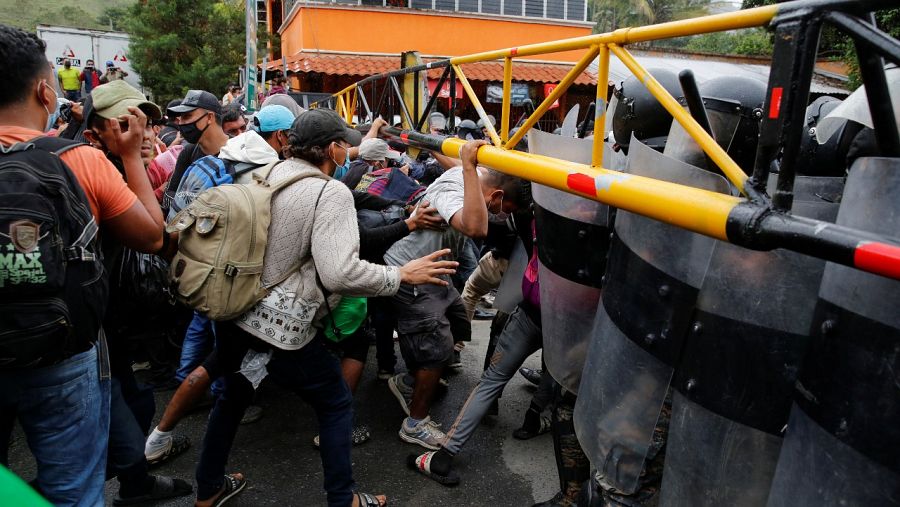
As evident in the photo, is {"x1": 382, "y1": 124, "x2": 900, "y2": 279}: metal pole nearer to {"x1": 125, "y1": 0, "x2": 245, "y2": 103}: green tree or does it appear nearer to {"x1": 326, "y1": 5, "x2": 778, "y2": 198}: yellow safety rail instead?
{"x1": 326, "y1": 5, "x2": 778, "y2": 198}: yellow safety rail

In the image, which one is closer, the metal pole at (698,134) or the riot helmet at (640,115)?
the metal pole at (698,134)

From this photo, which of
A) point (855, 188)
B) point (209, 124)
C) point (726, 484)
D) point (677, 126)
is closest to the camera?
point (855, 188)

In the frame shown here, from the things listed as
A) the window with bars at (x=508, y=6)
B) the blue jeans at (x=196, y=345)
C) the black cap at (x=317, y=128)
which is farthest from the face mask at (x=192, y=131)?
the window with bars at (x=508, y=6)

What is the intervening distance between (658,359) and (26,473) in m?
3.27

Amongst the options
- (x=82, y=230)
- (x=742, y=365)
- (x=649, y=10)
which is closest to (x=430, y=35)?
(x=82, y=230)

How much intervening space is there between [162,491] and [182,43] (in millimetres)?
20403

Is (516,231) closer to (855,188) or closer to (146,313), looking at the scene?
(146,313)

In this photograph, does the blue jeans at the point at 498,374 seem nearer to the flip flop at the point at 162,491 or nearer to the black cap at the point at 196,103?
the flip flop at the point at 162,491

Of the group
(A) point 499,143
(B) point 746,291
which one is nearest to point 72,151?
(A) point 499,143

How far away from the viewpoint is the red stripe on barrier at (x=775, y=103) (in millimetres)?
1169

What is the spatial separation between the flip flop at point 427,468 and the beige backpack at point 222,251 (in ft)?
4.75

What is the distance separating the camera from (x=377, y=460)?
3.42m

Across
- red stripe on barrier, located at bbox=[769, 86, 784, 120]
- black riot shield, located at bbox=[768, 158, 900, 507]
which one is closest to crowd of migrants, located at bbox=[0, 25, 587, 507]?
red stripe on barrier, located at bbox=[769, 86, 784, 120]

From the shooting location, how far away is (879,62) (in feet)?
3.61
